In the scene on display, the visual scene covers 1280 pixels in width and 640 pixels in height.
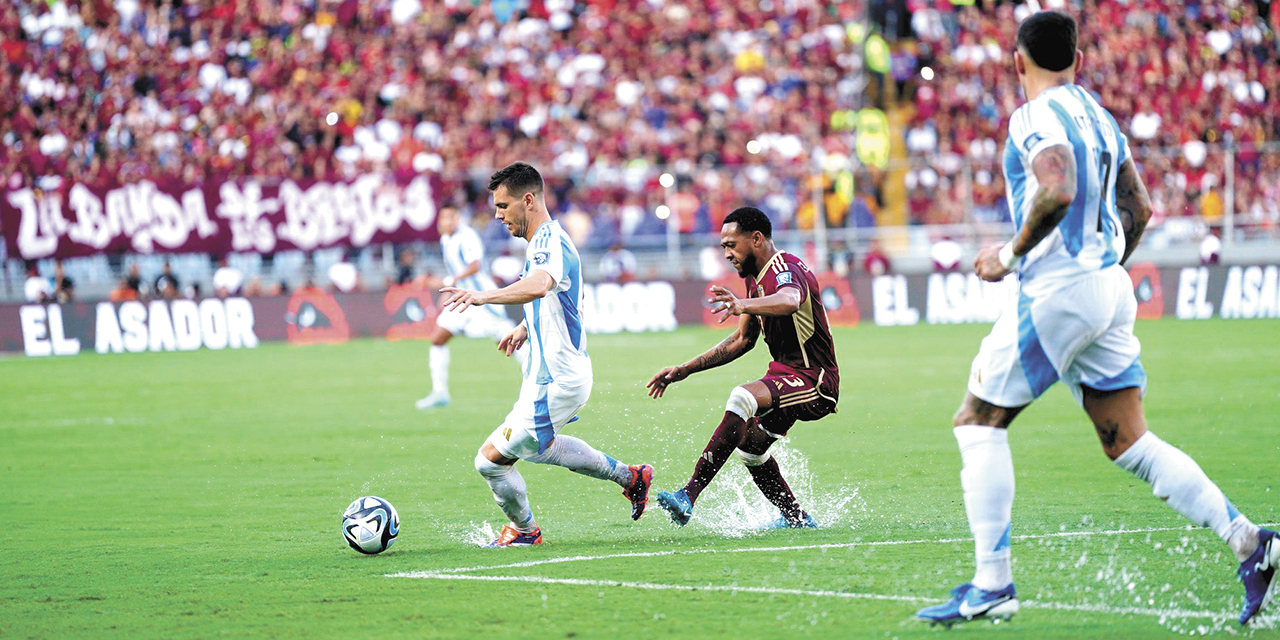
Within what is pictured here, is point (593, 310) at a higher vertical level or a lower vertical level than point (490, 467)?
lower

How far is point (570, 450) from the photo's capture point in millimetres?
7500

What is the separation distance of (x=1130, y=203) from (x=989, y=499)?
130 centimetres

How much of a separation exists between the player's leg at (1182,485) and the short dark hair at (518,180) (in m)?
3.16

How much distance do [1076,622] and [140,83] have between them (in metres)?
26.7

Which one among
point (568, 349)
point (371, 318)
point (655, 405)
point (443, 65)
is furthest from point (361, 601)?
point (443, 65)

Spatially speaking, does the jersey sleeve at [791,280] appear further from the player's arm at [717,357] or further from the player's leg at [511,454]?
the player's leg at [511,454]

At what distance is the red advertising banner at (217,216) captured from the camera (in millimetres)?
24500

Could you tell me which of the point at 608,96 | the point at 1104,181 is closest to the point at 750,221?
the point at 1104,181

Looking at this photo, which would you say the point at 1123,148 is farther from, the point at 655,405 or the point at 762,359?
the point at 762,359

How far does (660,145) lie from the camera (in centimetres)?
2766

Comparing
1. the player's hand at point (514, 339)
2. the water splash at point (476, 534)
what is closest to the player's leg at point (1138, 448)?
the player's hand at point (514, 339)

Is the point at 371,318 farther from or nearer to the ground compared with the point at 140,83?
nearer to the ground

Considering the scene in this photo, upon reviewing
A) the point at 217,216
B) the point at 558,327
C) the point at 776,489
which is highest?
the point at 217,216

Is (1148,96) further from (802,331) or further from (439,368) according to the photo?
(802,331)
